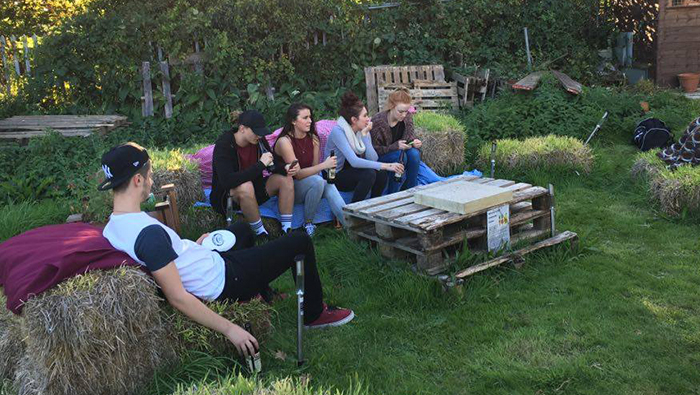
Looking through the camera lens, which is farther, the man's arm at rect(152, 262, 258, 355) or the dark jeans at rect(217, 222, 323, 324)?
the dark jeans at rect(217, 222, 323, 324)

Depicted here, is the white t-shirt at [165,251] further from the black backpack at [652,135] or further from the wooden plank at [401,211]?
the black backpack at [652,135]

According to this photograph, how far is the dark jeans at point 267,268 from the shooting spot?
353 centimetres

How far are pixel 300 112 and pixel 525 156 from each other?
2.90 m

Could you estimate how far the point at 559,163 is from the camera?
23.4 feet

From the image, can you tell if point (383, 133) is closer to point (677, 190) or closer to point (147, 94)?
point (677, 190)

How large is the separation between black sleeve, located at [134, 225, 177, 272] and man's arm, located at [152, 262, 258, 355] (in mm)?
66

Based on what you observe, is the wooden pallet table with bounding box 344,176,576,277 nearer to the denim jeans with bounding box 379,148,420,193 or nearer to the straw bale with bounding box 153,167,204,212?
the denim jeans with bounding box 379,148,420,193

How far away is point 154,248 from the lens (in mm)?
2980

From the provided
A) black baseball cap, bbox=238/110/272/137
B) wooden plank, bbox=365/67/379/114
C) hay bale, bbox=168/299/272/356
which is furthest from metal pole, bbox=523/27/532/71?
hay bale, bbox=168/299/272/356

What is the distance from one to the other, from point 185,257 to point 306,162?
262cm

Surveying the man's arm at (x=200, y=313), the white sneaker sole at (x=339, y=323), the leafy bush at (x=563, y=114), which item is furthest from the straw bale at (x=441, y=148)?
the man's arm at (x=200, y=313)

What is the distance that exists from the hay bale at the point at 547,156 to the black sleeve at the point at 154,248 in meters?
5.03

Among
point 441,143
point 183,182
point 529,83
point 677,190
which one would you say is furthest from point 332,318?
point 529,83

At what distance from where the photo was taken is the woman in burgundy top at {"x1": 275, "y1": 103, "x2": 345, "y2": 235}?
18.4 feet
